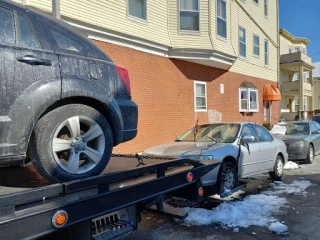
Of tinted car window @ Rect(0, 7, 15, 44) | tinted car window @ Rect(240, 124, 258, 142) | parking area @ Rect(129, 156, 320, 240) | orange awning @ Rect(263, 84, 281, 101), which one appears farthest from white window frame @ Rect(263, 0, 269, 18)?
tinted car window @ Rect(0, 7, 15, 44)

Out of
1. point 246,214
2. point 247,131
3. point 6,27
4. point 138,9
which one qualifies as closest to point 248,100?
point 138,9

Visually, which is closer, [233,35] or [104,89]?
[104,89]

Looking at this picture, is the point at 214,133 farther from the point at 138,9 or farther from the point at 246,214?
the point at 138,9

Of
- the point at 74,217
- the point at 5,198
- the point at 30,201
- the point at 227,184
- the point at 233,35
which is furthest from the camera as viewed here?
the point at 233,35

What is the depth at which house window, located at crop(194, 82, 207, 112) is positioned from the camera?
13047 mm

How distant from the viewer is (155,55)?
11109 millimetres

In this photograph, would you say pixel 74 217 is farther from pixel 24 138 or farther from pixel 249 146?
pixel 249 146

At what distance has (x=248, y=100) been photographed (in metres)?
17.0

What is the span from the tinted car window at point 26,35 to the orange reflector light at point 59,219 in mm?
1402

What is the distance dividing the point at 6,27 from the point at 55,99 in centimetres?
69

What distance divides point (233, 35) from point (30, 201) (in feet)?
47.1

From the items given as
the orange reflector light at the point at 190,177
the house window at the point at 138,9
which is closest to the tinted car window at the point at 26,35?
the orange reflector light at the point at 190,177

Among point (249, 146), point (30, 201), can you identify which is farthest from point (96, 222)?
point (249, 146)

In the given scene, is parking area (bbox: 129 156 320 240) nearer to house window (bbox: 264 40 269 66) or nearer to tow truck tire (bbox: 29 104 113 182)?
tow truck tire (bbox: 29 104 113 182)
